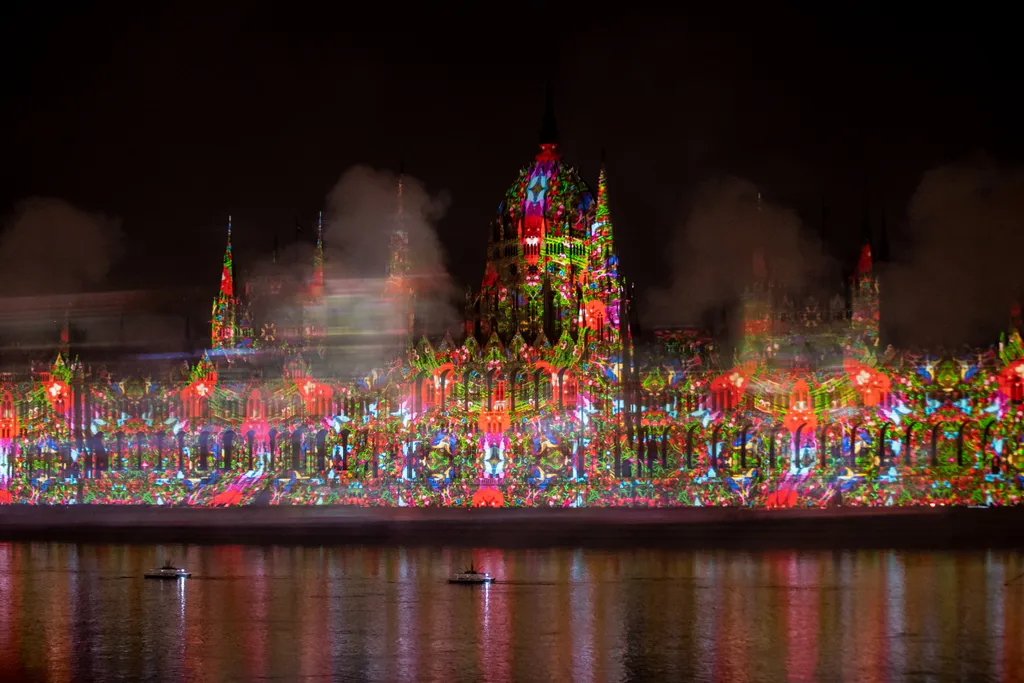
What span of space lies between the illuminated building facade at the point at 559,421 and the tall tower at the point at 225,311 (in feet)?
9.17

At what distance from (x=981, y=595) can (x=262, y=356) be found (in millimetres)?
28556

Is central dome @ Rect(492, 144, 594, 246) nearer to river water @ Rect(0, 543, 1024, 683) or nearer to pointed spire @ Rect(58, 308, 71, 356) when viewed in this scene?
pointed spire @ Rect(58, 308, 71, 356)

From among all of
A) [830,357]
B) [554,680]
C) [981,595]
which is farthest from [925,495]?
[554,680]

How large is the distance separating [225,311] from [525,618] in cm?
3105

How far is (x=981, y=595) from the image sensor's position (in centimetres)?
2164

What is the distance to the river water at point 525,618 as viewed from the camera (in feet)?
51.7

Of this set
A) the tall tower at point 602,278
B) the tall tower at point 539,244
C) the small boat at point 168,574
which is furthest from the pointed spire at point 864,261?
the small boat at point 168,574

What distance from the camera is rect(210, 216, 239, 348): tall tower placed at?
46.9 meters

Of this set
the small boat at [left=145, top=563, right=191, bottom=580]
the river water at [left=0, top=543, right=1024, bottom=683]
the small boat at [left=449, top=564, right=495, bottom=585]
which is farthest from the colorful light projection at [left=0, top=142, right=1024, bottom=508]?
the small boat at [left=145, top=563, right=191, bottom=580]

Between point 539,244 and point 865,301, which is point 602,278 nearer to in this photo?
point 539,244

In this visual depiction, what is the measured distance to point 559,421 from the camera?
37562mm

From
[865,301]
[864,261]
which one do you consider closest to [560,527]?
[865,301]

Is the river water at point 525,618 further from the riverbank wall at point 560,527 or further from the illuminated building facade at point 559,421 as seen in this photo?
the illuminated building facade at point 559,421

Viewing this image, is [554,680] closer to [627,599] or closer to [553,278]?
[627,599]
